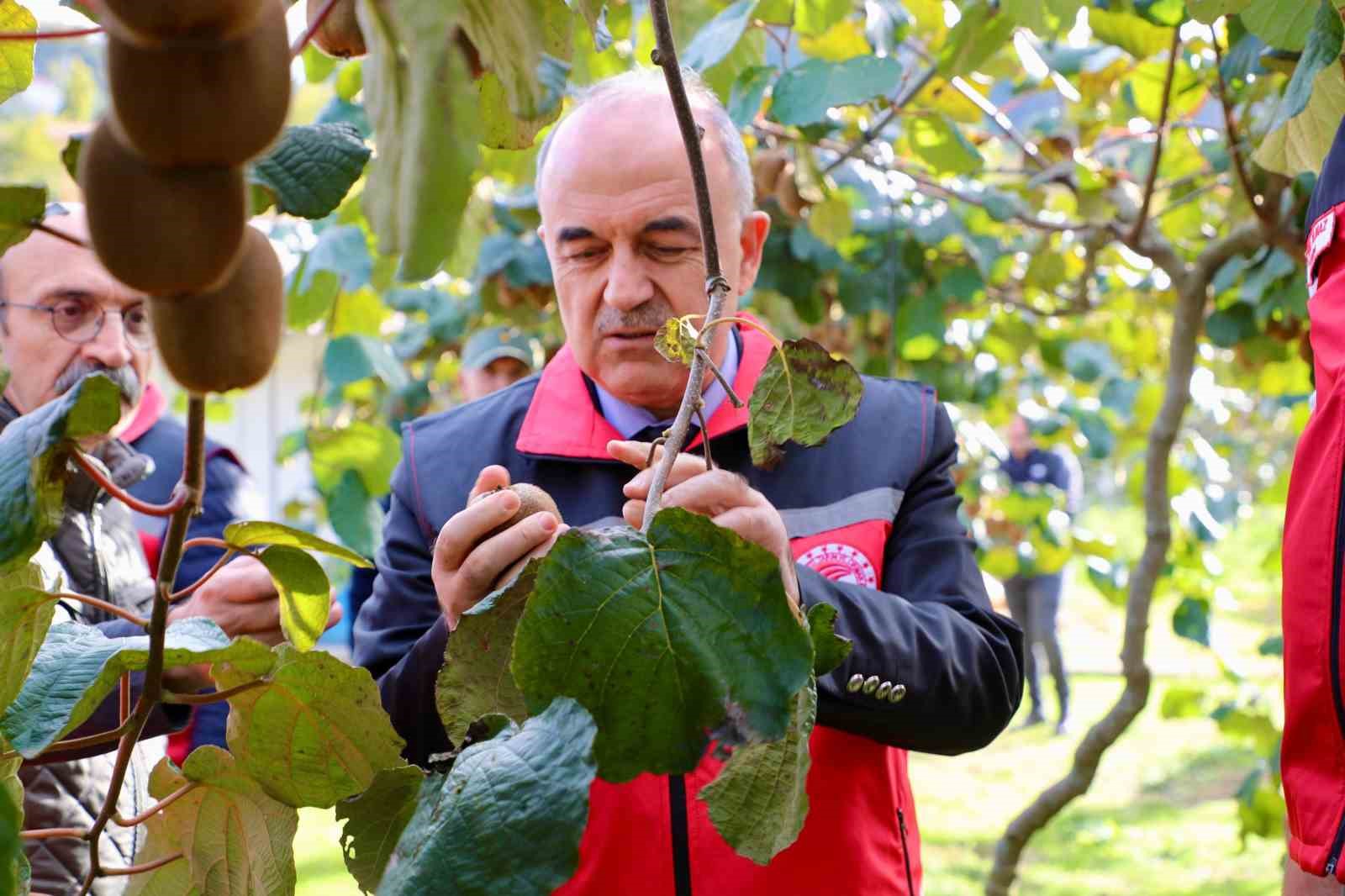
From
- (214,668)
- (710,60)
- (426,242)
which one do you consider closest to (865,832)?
(214,668)

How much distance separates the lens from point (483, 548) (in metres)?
1.07

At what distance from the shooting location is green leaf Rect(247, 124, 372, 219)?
2.65 feet

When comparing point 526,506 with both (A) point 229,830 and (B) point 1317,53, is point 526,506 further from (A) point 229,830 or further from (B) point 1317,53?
(B) point 1317,53

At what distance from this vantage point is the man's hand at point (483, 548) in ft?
3.48

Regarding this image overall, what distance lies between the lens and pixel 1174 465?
188 inches

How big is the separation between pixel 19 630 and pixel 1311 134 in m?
1.17

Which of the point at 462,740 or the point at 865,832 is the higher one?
the point at 462,740

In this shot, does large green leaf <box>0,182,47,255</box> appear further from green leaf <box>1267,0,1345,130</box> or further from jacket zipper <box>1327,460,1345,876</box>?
jacket zipper <box>1327,460,1345,876</box>

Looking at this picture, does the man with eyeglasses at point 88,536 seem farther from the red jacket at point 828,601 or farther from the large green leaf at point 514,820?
the large green leaf at point 514,820

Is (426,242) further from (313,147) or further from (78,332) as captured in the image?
(78,332)

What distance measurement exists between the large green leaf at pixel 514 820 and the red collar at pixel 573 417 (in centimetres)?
95

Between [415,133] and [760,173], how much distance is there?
2812mm

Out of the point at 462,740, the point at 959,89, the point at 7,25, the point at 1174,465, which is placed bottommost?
the point at 1174,465

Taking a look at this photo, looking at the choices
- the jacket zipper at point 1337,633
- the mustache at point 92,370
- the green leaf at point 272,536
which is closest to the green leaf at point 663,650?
the green leaf at point 272,536
